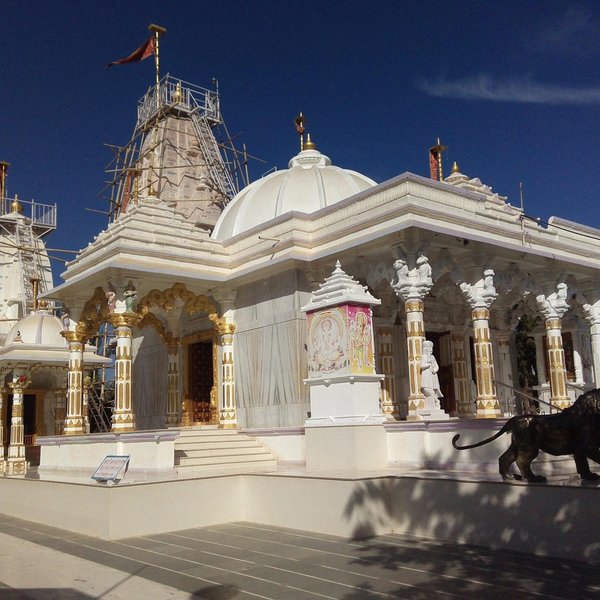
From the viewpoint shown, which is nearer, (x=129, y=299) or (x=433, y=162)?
(x=129, y=299)

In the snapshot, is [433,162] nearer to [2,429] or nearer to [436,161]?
[436,161]

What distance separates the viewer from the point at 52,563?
8.46 metres

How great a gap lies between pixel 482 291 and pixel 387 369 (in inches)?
140

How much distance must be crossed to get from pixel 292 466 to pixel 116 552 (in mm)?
4678

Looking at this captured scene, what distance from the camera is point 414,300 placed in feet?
41.5

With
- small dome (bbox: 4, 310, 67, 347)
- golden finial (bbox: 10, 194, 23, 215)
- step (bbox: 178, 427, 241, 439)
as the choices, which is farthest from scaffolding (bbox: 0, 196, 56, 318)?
step (bbox: 178, 427, 241, 439)

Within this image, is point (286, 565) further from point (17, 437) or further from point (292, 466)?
point (17, 437)

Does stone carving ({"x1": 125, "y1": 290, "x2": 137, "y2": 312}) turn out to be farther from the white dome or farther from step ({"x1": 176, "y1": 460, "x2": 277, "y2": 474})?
the white dome

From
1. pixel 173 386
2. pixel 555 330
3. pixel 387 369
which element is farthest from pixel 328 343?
pixel 173 386

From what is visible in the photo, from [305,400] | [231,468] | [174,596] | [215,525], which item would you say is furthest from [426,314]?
[174,596]

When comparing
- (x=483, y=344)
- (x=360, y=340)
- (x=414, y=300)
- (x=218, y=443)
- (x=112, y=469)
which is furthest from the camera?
(x=218, y=443)

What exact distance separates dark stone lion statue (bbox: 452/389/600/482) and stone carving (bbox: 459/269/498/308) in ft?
18.7

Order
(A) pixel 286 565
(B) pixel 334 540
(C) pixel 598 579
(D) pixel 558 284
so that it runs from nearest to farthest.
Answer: (C) pixel 598 579 < (A) pixel 286 565 < (B) pixel 334 540 < (D) pixel 558 284

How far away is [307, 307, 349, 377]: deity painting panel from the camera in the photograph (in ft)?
36.6
